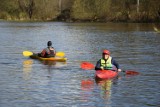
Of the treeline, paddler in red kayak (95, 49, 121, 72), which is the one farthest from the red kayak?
the treeline

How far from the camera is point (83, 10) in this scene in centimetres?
10225

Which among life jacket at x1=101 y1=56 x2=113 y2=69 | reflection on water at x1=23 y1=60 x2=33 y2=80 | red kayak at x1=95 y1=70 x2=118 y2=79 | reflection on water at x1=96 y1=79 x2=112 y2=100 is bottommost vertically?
reflection on water at x1=23 y1=60 x2=33 y2=80

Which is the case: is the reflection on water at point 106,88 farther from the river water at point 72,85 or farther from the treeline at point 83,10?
the treeline at point 83,10

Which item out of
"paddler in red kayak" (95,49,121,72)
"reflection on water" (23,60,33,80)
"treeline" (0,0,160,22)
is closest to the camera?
"paddler in red kayak" (95,49,121,72)

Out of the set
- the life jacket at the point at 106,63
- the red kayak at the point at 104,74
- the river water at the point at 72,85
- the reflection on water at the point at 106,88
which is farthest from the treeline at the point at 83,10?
the reflection on water at the point at 106,88

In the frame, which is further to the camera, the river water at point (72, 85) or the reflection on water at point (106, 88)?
the reflection on water at point (106, 88)

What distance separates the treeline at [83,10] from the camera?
90938mm

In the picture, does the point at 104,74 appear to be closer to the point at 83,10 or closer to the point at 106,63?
the point at 106,63

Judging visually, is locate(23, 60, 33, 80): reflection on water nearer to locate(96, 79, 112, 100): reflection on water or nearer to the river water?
the river water

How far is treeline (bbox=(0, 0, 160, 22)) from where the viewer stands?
9094cm

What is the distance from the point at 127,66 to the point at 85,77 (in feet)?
17.0

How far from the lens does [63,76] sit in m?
23.2

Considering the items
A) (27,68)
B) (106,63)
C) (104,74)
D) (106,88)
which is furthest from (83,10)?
(106,88)

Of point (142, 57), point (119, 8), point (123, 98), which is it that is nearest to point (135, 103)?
point (123, 98)
